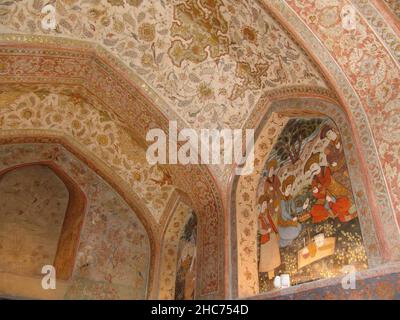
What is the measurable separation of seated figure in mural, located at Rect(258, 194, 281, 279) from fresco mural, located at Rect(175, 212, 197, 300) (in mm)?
1660

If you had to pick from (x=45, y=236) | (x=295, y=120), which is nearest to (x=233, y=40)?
(x=295, y=120)

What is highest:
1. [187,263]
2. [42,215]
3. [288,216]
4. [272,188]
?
[42,215]

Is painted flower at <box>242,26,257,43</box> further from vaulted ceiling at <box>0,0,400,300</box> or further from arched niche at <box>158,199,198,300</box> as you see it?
arched niche at <box>158,199,198,300</box>

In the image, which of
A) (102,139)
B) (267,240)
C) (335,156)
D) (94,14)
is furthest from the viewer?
(102,139)

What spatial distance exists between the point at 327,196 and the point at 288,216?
834mm

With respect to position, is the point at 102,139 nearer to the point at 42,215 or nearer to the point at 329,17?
the point at 42,215

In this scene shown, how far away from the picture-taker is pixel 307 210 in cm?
570

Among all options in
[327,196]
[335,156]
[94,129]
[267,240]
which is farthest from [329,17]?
[94,129]

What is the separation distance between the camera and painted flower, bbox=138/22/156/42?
6480 millimetres

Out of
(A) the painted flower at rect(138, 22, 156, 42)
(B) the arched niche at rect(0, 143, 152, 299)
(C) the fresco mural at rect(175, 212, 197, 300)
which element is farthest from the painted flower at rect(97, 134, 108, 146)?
(A) the painted flower at rect(138, 22, 156, 42)

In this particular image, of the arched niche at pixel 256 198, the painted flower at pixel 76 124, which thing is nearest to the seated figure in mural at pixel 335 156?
the arched niche at pixel 256 198

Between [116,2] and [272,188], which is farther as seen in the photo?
[272,188]

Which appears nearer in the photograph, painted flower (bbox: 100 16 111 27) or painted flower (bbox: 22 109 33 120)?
painted flower (bbox: 100 16 111 27)

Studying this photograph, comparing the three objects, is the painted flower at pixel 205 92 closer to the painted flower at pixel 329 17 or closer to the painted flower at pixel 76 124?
the painted flower at pixel 329 17
